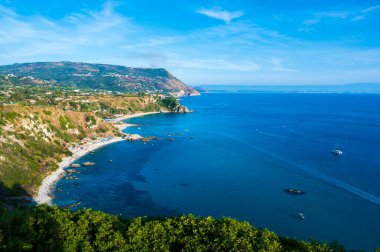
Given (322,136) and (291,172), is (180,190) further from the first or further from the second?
(322,136)

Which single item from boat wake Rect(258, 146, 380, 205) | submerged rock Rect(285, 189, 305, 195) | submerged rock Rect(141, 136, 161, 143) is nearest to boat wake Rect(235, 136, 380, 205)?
boat wake Rect(258, 146, 380, 205)

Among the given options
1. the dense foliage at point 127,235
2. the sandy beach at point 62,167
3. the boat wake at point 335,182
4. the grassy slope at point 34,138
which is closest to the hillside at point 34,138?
the grassy slope at point 34,138

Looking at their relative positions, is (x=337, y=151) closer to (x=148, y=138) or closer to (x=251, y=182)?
(x=251, y=182)

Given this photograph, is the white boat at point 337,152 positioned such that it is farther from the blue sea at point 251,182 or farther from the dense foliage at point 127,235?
the dense foliage at point 127,235

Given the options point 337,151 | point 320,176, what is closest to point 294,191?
point 320,176

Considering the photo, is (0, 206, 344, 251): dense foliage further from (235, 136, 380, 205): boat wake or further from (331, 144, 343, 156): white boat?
(331, 144, 343, 156): white boat

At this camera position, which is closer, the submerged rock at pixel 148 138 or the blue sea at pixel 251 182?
the blue sea at pixel 251 182

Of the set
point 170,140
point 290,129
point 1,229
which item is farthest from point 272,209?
point 290,129
